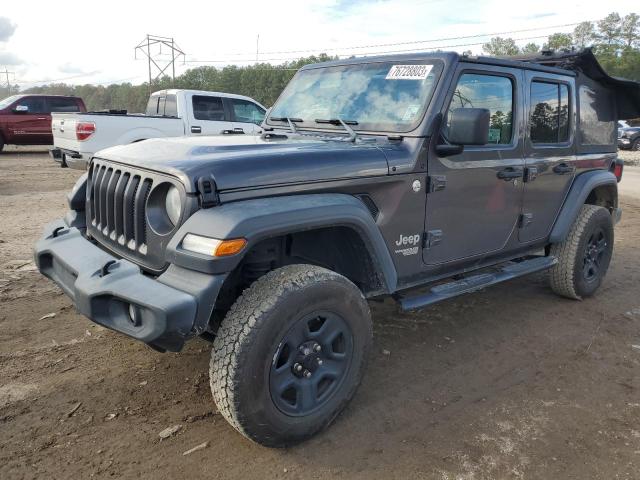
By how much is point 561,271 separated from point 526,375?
5.21 ft

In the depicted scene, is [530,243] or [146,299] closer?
[146,299]

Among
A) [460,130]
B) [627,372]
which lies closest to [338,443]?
[460,130]

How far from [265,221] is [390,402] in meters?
1.41

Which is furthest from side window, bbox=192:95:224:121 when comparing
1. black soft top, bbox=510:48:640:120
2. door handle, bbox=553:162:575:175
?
door handle, bbox=553:162:575:175

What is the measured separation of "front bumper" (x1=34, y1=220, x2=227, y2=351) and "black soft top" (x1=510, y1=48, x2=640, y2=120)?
385 centimetres

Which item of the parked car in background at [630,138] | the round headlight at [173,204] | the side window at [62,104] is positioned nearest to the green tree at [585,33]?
the parked car in background at [630,138]

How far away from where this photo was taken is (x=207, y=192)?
2477 mm

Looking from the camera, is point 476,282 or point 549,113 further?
point 549,113

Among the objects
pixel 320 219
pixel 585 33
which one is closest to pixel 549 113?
pixel 320 219

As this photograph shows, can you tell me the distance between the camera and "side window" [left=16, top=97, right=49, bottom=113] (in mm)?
16188

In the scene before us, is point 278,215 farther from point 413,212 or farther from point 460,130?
point 460,130

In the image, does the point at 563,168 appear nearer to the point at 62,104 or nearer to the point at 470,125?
the point at 470,125

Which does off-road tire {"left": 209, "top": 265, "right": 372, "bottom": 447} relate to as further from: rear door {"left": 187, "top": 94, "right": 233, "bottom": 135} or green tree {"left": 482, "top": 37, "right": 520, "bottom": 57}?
green tree {"left": 482, "top": 37, "right": 520, "bottom": 57}

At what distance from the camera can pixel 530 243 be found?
4363 millimetres
